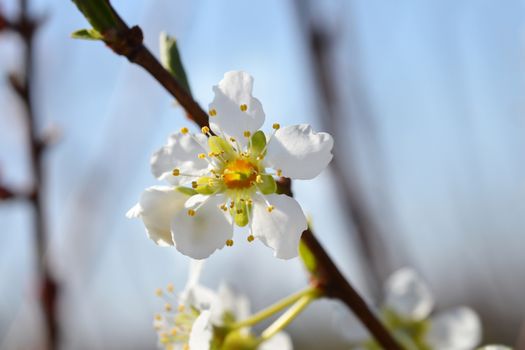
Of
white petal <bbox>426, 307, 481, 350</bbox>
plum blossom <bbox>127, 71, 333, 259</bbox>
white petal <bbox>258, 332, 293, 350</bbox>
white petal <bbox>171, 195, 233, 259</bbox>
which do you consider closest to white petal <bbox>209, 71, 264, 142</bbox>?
plum blossom <bbox>127, 71, 333, 259</bbox>

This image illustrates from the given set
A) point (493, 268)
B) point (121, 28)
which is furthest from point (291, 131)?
point (493, 268)

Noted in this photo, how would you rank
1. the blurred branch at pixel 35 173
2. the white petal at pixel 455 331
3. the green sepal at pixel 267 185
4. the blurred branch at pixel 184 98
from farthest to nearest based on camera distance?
Answer: the blurred branch at pixel 35 173, the white petal at pixel 455 331, the green sepal at pixel 267 185, the blurred branch at pixel 184 98

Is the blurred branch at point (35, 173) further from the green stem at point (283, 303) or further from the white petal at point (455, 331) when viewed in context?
the white petal at point (455, 331)

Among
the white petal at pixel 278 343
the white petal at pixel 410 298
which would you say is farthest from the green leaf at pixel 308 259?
the white petal at pixel 410 298

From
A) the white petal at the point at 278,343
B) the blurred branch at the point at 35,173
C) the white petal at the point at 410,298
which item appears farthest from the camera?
the blurred branch at the point at 35,173

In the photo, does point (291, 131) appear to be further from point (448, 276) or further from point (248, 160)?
point (448, 276)

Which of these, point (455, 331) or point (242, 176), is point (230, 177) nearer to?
point (242, 176)

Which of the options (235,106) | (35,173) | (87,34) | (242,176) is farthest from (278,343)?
(35,173)
